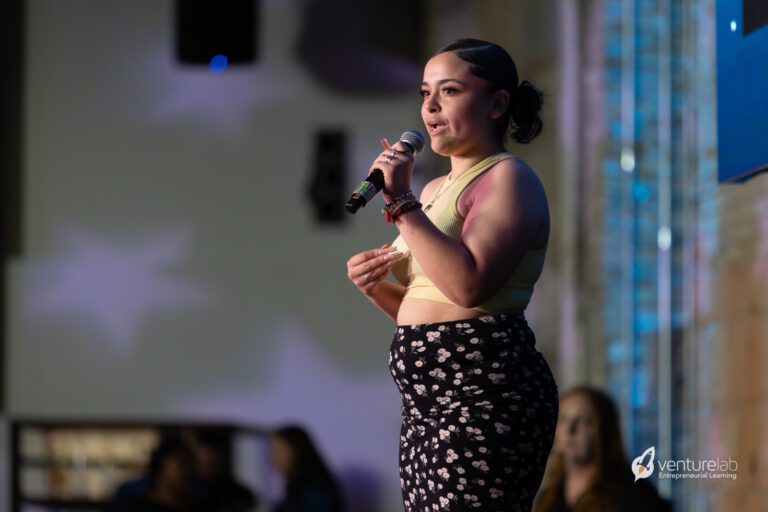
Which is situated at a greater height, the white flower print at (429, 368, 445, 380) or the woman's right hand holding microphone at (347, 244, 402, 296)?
the woman's right hand holding microphone at (347, 244, 402, 296)

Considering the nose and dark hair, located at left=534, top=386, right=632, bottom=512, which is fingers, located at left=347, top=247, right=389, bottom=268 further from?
dark hair, located at left=534, top=386, right=632, bottom=512

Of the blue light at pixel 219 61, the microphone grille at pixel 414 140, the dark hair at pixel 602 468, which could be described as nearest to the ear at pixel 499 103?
the microphone grille at pixel 414 140

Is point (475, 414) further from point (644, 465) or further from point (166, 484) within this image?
point (166, 484)

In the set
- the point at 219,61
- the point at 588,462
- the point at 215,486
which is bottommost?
the point at 215,486

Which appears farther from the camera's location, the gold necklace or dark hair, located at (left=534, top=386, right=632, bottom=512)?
dark hair, located at (left=534, top=386, right=632, bottom=512)

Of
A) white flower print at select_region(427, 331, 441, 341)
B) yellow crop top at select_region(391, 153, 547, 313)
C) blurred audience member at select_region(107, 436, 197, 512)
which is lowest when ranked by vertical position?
blurred audience member at select_region(107, 436, 197, 512)

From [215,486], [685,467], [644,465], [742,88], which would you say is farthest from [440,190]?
[215,486]

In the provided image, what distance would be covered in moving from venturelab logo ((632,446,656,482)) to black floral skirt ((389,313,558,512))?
5.22 feet

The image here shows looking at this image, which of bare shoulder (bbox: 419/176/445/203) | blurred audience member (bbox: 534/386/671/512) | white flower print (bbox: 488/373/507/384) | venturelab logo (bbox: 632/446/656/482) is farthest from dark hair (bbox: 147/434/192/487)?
white flower print (bbox: 488/373/507/384)

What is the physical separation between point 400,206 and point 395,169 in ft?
0.19

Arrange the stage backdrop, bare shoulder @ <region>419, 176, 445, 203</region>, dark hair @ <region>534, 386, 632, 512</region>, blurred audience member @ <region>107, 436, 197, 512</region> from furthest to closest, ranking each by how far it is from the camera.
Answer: blurred audience member @ <region>107, 436, 197, 512</region>, dark hair @ <region>534, 386, 632, 512</region>, the stage backdrop, bare shoulder @ <region>419, 176, 445, 203</region>

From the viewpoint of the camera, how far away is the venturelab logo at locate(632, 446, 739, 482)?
3162 mm

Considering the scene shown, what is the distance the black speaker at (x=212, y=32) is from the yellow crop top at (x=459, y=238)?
403cm

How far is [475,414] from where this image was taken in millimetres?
1514
